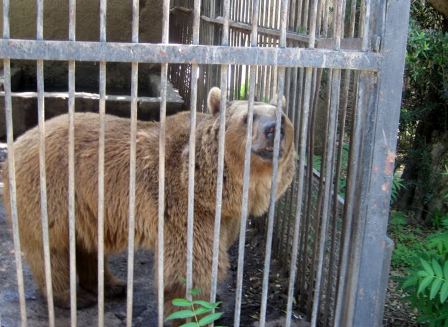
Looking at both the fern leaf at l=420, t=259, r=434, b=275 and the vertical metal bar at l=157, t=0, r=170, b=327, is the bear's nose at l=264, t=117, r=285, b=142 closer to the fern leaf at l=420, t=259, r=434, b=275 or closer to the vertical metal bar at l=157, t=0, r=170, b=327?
the vertical metal bar at l=157, t=0, r=170, b=327

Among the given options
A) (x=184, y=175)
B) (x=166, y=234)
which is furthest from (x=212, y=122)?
(x=166, y=234)

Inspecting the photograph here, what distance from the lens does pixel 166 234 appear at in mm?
4539

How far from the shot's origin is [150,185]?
461 cm

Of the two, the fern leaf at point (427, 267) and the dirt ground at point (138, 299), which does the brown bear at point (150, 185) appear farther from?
the fern leaf at point (427, 267)

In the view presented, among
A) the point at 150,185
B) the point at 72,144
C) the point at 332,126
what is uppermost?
the point at 332,126

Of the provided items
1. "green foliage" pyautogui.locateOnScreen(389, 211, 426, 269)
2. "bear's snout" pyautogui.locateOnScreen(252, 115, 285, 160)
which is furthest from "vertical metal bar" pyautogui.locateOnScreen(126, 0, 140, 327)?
"green foliage" pyautogui.locateOnScreen(389, 211, 426, 269)

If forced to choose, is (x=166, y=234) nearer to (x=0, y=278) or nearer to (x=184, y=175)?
(x=184, y=175)

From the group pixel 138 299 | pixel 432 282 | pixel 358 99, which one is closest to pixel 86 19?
pixel 138 299

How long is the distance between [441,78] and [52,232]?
175 inches

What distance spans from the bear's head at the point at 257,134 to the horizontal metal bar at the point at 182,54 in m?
0.74

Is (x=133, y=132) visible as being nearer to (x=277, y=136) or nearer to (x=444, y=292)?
(x=277, y=136)

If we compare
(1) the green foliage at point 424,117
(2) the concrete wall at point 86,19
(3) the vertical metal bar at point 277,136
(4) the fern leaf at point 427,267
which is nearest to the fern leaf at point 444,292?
(4) the fern leaf at point 427,267

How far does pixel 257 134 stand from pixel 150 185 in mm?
916

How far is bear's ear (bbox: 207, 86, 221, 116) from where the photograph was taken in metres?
4.66
